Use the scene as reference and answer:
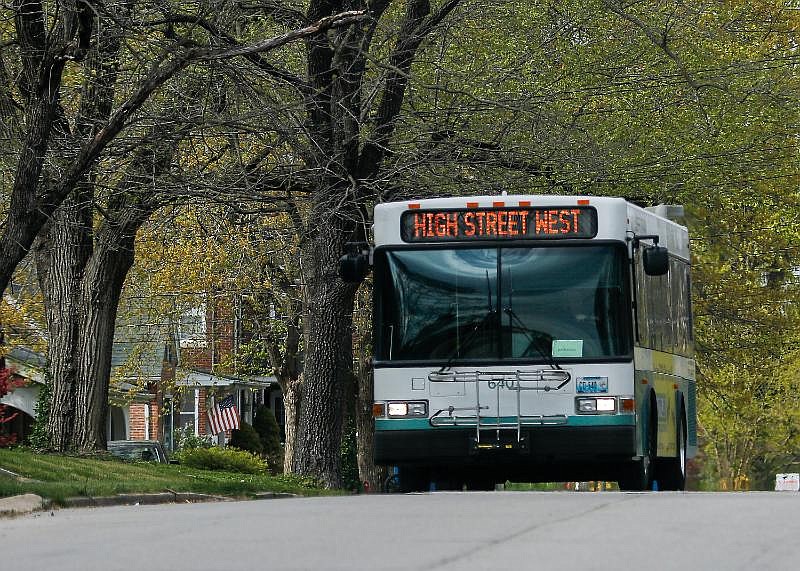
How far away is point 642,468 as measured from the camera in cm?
1942

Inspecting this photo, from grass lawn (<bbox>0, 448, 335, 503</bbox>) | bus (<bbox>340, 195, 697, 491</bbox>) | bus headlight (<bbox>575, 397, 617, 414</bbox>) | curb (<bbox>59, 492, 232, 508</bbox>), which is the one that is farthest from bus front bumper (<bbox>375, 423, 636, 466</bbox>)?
grass lawn (<bbox>0, 448, 335, 503</bbox>)

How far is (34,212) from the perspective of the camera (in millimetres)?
18266

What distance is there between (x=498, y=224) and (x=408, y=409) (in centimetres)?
223

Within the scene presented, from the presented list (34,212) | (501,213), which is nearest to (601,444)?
(501,213)

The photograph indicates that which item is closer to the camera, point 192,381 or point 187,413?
point 192,381

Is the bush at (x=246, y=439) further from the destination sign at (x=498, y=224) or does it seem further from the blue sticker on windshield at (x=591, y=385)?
the blue sticker on windshield at (x=591, y=385)

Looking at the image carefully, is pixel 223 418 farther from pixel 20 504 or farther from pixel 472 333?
pixel 20 504

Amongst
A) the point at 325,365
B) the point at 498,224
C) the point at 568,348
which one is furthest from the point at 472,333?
the point at 325,365

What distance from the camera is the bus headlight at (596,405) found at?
18.3 meters

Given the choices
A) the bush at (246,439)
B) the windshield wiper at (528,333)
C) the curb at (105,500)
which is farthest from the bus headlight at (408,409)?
the bush at (246,439)

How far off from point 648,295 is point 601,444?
7.70 ft

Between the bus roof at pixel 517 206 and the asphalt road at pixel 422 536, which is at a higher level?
the bus roof at pixel 517 206

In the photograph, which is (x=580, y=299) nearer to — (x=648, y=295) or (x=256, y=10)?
(x=648, y=295)

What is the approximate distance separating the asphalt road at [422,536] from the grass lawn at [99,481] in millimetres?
2192
